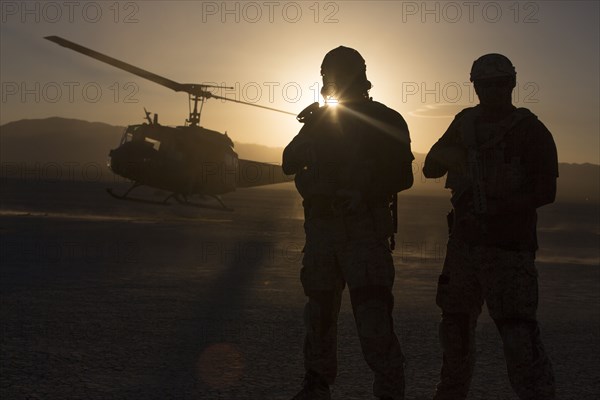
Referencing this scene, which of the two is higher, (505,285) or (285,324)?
(505,285)

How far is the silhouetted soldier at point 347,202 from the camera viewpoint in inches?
174

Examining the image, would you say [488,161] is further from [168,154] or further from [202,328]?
[168,154]

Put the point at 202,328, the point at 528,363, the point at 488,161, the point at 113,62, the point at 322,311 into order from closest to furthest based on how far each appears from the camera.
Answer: the point at 528,363 → the point at 488,161 → the point at 322,311 → the point at 202,328 → the point at 113,62

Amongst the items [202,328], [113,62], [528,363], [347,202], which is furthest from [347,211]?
[113,62]

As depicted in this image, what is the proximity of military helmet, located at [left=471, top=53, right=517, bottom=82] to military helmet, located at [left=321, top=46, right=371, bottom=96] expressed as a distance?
0.80m

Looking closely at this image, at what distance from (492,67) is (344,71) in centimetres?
103

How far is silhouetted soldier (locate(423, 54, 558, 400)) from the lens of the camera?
4.04 meters

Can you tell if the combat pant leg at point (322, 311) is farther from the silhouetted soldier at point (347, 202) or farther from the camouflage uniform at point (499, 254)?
the camouflage uniform at point (499, 254)

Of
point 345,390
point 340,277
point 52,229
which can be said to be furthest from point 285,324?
point 52,229

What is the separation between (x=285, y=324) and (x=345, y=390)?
272 centimetres

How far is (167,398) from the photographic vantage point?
5355 mm

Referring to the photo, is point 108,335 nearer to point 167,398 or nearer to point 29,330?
point 29,330

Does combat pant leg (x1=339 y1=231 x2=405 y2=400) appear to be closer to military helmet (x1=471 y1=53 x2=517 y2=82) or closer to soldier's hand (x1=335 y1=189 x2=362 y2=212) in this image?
soldier's hand (x1=335 y1=189 x2=362 y2=212)

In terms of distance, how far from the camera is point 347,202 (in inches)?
179
